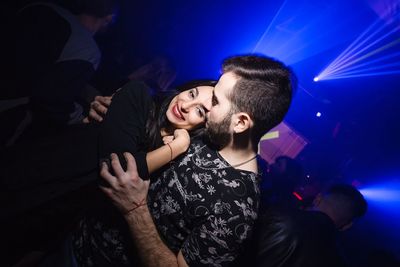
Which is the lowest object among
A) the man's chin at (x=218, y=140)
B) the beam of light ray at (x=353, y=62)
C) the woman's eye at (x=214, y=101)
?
the man's chin at (x=218, y=140)

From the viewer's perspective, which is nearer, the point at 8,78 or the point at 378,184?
the point at 8,78

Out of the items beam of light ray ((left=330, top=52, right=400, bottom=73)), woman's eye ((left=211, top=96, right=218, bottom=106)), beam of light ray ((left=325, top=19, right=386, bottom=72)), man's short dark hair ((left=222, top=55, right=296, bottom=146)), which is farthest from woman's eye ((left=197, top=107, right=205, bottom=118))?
beam of light ray ((left=330, top=52, right=400, bottom=73))

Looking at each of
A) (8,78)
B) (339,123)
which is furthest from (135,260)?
(339,123)

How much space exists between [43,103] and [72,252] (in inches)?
48.5

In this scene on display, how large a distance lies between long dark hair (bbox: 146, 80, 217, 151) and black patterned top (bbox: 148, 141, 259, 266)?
0.26 meters

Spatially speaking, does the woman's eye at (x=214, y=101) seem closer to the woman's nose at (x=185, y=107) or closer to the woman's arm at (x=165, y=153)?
the woman's nose at (x=185, y=107)

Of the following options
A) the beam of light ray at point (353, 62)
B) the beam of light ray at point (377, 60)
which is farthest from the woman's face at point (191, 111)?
the beam of light ray at point (377, 60)

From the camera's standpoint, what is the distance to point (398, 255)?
742 cm

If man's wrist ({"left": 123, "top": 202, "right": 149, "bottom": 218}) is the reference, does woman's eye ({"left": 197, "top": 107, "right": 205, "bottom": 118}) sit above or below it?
above

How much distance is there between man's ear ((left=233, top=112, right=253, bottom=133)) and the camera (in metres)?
1.82

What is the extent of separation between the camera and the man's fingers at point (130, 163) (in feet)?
4.60

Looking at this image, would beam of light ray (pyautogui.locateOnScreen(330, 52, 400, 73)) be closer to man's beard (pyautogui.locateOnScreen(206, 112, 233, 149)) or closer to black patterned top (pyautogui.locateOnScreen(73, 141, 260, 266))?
man's beard (pyautogui.locateOnScreen(206, 112, 233, 149))

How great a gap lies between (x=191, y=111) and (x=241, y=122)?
0.42m

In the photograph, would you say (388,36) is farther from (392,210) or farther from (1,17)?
(1,17)
